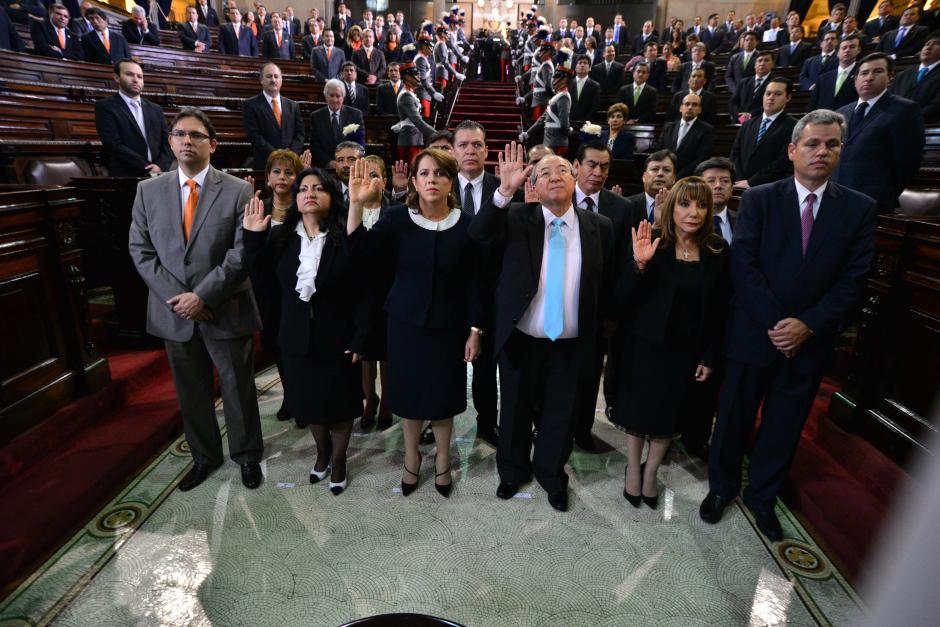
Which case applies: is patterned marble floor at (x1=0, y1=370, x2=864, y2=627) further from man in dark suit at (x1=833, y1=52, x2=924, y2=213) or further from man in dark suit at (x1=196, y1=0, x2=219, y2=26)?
man in dark suit at (x1=196, y1=0, x2=219, y2=26)

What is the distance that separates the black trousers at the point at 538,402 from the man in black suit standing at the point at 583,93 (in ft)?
17.0

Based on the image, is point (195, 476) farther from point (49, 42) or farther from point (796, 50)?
point (796, 50)

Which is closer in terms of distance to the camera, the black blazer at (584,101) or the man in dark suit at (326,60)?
the black blazer at (584,101)

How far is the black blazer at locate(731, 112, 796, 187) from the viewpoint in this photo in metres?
3.58

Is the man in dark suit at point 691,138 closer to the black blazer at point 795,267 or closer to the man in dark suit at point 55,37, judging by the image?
the black blazer at point 795,267

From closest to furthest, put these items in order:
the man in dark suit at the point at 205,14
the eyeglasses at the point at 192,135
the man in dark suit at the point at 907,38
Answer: the eyeglasses at the point at 192,135
the man in dark suit at the point at 907,38
the man in dark suit at the point at 205,14

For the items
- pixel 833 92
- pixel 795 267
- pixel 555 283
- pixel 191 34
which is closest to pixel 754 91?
pixel 833 92

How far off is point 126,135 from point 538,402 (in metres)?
3.59

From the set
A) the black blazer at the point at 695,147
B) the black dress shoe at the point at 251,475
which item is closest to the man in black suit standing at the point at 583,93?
the black blazer at the point at 695,147

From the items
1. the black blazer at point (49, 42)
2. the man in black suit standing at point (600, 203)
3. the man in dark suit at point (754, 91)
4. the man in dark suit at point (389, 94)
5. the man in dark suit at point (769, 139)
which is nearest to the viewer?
the man in black suit standing at point (600, 203)

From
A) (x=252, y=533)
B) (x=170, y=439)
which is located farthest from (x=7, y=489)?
(x=252, y=533)

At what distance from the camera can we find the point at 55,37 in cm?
671

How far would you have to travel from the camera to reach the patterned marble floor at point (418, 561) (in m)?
1.75

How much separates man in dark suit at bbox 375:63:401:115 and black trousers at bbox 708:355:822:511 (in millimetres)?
6233
